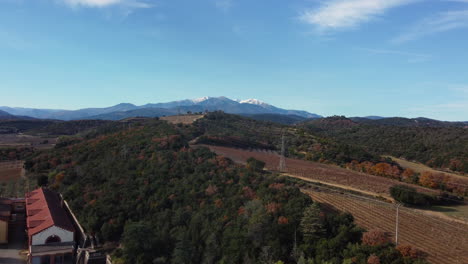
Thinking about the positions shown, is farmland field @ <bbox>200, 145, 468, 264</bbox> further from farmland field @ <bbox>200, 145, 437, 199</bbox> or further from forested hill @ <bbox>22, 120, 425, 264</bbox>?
forested hill @ <bbox>22, 120, 425, 264</bbox>

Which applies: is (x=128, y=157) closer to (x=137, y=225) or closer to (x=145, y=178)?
(x=145, y=178)

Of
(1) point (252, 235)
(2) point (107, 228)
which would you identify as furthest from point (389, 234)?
(2) point (107, 228)

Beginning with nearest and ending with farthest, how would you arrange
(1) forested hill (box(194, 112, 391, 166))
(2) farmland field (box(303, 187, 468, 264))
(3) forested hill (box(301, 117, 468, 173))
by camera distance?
(2) farmland field (box(303, 187, 468, 264))
(1) forested hill (box(194, 112, 391, 166))
(3) forested hill (box(301, 117, 468, 173))

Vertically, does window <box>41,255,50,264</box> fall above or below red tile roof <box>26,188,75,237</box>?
below

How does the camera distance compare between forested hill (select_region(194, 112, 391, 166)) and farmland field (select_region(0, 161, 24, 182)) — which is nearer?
forested hill (select_region(194, 112, 391, 166))

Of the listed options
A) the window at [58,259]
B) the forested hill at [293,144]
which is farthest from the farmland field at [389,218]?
the window at [58,259]

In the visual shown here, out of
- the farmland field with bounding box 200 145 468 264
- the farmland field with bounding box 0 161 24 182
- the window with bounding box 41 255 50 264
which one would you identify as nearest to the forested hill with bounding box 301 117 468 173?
the farmland field with bounding box 200 145 468 264

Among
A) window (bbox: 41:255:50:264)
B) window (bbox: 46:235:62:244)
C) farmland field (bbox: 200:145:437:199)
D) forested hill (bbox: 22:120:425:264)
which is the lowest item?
window (bbox: 41:255:50:264)

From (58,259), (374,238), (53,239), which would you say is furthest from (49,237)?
(374,238)
